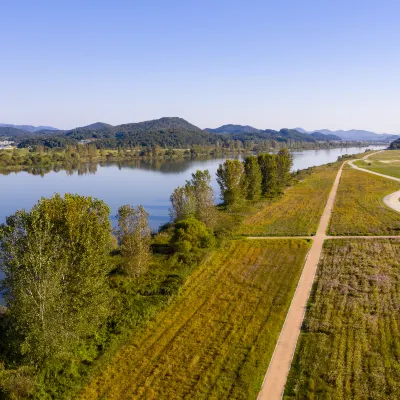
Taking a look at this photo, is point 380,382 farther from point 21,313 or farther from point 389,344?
point 21,313

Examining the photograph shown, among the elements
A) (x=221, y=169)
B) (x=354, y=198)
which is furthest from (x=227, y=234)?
(x=354, y=198)

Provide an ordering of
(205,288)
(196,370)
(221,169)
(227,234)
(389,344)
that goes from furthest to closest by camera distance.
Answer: (221,169)
(227,234)
(205,288)
(389,344)
(196,370)

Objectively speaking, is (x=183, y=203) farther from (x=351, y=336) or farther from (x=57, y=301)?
(x=351, y=336)

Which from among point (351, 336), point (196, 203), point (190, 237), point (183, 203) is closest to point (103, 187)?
point (183, 203)

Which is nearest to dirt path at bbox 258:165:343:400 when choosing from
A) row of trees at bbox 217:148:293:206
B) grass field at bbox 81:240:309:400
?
grass field at bbox 81:240:309:400

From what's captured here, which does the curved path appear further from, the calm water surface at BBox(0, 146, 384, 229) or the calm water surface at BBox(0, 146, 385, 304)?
the calm water surface at BBox(0, 146, 384, 229)

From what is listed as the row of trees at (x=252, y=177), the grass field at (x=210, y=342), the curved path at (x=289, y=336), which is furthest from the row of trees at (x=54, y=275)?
the row of trees at (x=252, y=177)
